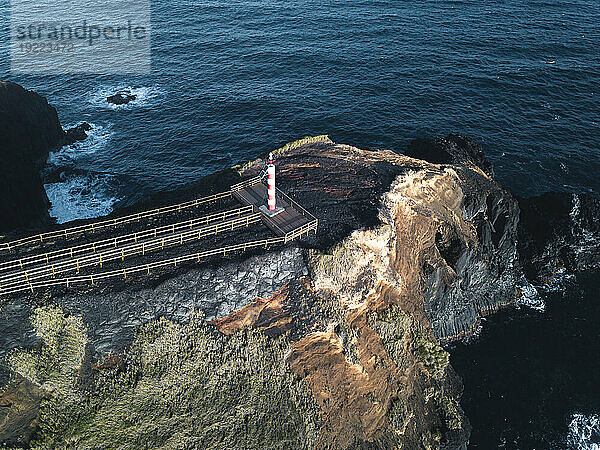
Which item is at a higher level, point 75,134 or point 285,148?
point 285,148

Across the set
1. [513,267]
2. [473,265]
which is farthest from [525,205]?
[473,265]

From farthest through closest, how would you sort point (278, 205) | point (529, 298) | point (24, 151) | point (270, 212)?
point (24, 151), point (529, 298), point (278, 205), point (270, 212)

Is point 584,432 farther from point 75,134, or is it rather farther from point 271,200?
point 75,134

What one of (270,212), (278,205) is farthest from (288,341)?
(278,205)

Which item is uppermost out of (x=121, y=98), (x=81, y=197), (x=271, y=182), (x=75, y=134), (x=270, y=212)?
(x=271, y=182)

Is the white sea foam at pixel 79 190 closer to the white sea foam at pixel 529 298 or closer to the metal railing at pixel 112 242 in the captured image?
the metal railing at pixel 112 242

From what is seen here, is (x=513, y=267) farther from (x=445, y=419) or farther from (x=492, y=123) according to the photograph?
(x=492, y=123)

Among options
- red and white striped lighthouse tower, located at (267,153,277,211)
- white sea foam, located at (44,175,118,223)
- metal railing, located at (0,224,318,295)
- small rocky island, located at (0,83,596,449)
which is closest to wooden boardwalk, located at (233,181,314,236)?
metal railing, located at (0,224,318,295)
